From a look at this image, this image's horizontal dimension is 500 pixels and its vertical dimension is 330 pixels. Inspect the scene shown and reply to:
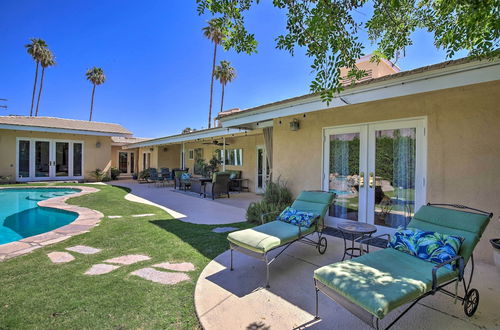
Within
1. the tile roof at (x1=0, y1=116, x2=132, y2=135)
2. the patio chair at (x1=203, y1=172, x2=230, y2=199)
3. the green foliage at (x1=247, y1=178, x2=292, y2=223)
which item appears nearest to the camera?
the green foliage at (x1=247, y1=178, x2=292, y2=223)

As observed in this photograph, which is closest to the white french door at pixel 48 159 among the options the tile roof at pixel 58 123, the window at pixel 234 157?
the tile roof at pixel 58 123

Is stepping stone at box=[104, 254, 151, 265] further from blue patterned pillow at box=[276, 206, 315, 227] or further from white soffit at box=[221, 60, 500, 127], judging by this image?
white soffit at box=[221, 60, 500, 127]

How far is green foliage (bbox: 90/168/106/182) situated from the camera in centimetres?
1833

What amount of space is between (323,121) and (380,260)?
4289 millimetres

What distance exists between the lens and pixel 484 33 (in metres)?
2.56

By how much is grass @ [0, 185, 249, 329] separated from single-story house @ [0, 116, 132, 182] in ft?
50.6

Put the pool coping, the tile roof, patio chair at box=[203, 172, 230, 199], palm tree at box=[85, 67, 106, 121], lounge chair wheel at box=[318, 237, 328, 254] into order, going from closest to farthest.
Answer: the pool coping
lounge chair wheel at box=[318, 237, 328, 254]
patio chair at box=[203, 172, 230, 199]
the tile roof
palm tree at box=[85, 67, 106, 121]

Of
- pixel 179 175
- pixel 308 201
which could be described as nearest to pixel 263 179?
pixel 179 175

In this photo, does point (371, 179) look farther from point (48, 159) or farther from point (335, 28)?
point (48, 159)

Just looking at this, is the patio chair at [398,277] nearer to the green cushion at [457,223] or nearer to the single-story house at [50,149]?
the green cushion at [457,223]

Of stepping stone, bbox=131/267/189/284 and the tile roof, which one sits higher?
the tile roof

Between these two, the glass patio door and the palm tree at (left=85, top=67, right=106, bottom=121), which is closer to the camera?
the glass patio door

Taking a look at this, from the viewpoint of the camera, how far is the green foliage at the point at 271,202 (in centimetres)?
657

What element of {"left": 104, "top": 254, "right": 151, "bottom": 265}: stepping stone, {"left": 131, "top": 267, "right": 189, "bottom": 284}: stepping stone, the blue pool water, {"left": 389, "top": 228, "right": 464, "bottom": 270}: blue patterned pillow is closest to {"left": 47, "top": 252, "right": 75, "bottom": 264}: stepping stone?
{"left": 104, "top": 254, "right": 151, "bottom": 265}: stepping stone
